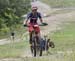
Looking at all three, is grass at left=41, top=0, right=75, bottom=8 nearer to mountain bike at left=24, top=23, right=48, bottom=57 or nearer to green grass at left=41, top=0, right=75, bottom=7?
green grass at left=41, top=0, right=75, bottom=7

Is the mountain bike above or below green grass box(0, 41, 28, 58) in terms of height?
above

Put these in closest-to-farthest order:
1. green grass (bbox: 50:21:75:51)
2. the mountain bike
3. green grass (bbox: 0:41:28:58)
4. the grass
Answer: the mountain bike, green grass (bbox: 0:41:28:58), green grass (bbox: 50:21:75:51), the grass

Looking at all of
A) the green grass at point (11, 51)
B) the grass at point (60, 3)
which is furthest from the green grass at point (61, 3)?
the green grass at point (11, 51)

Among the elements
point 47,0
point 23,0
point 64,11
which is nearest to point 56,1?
point 47,0

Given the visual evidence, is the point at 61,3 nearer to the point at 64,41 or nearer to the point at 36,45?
the point at 64,41

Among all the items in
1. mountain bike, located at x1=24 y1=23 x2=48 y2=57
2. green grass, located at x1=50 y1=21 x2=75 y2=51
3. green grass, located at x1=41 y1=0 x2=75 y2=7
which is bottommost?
green grass, located at x1=41 y1=0 x2=75 y2=7

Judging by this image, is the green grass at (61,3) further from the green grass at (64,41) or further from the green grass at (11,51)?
the green grass at (11,51)

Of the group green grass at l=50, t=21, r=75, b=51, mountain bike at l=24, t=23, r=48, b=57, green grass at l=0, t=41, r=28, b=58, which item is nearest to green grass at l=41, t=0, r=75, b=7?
green grass at l=50, t=21, r=75, b=51

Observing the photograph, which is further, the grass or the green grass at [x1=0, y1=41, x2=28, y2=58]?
the grass

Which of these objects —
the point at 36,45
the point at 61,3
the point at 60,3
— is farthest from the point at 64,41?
the point at 60,3

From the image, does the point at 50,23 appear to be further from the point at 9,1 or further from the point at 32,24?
the point at 32,24

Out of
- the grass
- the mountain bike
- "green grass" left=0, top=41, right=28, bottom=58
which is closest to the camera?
the mountain bike

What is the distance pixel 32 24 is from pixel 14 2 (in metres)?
20.3

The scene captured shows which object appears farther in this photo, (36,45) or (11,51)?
(11,51)
